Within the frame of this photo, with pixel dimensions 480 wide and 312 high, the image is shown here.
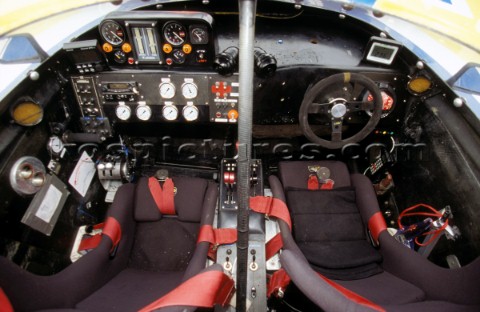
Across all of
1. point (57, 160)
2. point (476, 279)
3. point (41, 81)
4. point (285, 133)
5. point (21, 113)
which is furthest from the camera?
point (285, 133)

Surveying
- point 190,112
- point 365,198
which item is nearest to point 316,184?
point 365,198

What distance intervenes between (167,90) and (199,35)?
1.14ft

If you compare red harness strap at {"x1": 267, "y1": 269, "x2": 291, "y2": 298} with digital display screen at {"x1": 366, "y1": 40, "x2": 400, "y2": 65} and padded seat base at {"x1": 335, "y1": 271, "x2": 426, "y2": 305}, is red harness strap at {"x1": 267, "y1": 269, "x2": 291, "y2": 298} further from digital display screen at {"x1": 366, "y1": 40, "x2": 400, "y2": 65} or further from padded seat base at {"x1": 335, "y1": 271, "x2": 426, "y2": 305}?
digital display screen at {"x1": 366, "y1": 40, "x2": 400, "y2": 65}

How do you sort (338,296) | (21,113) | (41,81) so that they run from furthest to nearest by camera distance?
1. (41,81)
2. (21,113)
3. (338,296)

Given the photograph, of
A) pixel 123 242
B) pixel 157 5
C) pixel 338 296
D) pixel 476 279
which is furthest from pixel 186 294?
pixel 157 5

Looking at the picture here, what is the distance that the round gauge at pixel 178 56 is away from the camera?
168 centimetres

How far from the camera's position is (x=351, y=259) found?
1610 millimetres

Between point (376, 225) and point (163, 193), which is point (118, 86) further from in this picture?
point (376, 225)

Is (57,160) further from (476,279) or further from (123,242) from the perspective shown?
(476,279)

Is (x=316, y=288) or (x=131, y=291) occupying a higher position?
(x=316, y=288)

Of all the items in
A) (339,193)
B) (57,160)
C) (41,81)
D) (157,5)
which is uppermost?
(157,5)

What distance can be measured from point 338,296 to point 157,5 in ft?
5.49

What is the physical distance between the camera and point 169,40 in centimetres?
163

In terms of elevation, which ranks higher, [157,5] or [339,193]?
[157,5]
